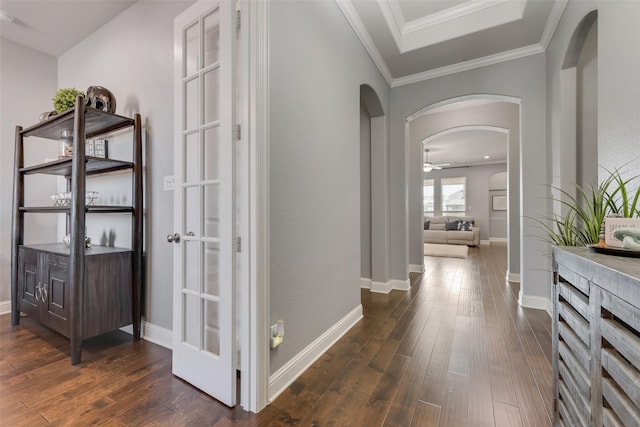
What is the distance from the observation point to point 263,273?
4.60 ft

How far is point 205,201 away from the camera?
62.3 inches

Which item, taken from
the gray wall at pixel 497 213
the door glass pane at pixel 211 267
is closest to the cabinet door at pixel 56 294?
the door glass pane at pixel 211 267

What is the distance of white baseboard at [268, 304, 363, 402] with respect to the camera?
150 cm

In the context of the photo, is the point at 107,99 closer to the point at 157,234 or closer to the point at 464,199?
the point at 157,234

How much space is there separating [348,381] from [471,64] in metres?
3.58

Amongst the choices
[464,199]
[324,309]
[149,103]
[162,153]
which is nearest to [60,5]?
[149,103]

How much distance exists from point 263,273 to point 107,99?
2123mm

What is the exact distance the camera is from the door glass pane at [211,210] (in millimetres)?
1562

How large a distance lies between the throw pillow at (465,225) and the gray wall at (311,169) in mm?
6917

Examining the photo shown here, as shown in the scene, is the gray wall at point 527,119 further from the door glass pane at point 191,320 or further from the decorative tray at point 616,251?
the door glass pane at point 191,320

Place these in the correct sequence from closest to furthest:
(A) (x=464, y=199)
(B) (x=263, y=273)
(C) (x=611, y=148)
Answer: (B) (x=263, y=273), (C) (x=611, y=148), (A) (x=464, y=199)

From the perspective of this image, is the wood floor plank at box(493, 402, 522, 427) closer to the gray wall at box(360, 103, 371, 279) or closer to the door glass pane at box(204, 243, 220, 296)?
the door glass pane at box(204, 243, 220, 296)

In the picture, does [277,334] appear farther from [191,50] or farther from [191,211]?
[191,50]

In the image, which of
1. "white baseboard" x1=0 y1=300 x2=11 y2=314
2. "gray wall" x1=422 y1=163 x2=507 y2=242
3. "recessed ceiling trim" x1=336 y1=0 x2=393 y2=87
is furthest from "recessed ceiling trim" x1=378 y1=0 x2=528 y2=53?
"gray wall" x1=422 y1=163 x2=507 y2=242
